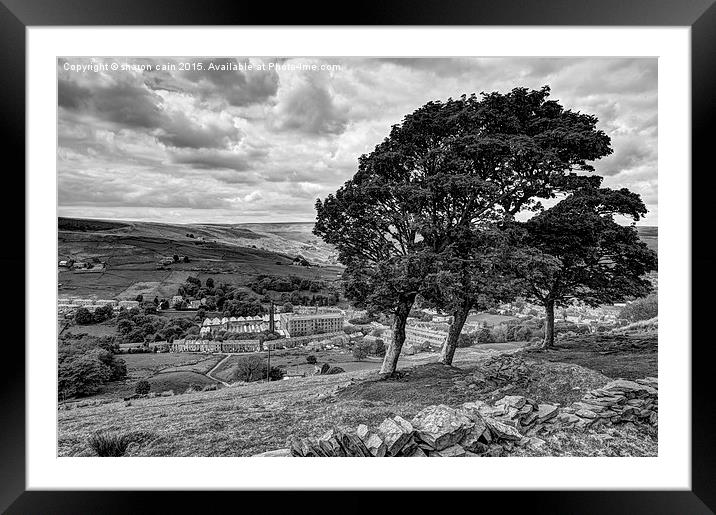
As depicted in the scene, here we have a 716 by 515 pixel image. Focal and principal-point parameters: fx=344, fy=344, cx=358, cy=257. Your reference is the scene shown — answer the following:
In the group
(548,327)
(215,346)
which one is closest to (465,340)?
(548,327)

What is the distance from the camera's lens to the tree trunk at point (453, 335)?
134 inches

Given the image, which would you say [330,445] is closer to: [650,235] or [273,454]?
[273,454]

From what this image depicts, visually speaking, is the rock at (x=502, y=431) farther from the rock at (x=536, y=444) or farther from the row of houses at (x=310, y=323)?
the row of houses at (x=310, y=323)

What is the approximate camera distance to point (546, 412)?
3.29 meters

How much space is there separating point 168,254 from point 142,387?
4.26ft

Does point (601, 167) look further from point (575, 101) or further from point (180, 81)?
point (180, 81)

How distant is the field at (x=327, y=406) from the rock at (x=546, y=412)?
0.27 feet

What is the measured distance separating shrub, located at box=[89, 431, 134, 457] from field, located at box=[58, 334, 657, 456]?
→ 62mm

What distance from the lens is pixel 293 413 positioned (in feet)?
10.9

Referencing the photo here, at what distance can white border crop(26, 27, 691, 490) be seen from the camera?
3156 millimetres

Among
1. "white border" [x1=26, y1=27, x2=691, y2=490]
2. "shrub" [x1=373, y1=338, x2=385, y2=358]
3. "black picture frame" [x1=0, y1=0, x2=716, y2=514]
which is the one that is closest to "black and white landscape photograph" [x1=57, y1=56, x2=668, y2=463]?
"shrub" [x1=373, y1=338, x2=385, y2=358]

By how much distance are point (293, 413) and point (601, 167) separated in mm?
3806

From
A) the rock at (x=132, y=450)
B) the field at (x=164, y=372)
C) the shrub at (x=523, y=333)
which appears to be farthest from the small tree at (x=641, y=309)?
the rock at (x=132, y=450)
